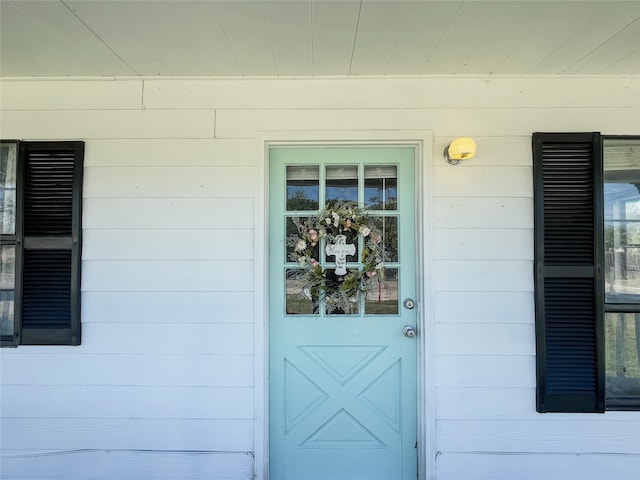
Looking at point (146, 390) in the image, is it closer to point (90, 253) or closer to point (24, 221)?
point (90, 253)

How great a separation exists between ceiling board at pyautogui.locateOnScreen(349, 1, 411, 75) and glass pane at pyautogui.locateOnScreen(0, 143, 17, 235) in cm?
190

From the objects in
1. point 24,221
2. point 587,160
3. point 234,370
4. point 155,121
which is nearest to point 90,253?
point 24,221

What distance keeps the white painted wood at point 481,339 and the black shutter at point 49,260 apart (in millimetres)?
1951

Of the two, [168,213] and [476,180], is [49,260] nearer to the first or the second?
[168,213]

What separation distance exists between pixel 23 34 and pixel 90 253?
1034mm

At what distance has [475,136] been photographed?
188 cm

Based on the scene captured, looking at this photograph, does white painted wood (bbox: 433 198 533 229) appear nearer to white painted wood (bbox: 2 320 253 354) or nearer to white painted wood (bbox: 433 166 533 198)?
white painted wood (bbox: 433 166 533 198)

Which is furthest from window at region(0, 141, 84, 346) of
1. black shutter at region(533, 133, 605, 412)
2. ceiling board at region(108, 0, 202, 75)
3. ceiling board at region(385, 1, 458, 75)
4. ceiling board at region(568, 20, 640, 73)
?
ceiling board at region(568, 20, 640, 73)

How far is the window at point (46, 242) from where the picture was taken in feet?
6.10

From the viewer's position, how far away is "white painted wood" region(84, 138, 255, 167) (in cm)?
189

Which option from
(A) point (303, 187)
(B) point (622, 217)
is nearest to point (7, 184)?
(A) point (303, 187)

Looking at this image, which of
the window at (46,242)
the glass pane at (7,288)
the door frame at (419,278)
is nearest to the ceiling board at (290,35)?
the door frame at (419,278)

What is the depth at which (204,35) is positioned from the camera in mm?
1528

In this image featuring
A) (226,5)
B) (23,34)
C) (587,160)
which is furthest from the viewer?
(587,160)
